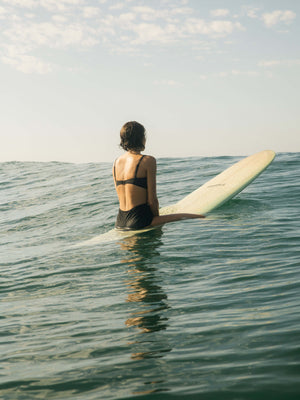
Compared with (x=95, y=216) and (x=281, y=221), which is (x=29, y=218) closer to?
(x=95, y=216)

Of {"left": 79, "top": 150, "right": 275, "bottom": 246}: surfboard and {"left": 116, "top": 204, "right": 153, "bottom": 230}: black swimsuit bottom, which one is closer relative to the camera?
{"left": 116, "top": 204, "right": 153, "bottom": 230}: black swimsuit bottom

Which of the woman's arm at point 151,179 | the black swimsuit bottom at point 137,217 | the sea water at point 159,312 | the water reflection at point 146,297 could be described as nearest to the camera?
the sea water at point 159,312

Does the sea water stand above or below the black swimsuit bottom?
below

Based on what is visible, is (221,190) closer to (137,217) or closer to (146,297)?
(137,217)

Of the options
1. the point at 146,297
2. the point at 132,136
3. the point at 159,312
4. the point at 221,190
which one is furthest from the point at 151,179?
the point at 159,312

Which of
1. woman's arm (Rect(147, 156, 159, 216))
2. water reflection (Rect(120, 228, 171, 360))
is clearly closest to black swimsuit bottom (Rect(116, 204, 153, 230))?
woman's arm (Rect(147, 156, 159, 216))

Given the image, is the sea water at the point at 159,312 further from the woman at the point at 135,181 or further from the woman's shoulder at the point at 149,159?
the woman's shoulder at the point at 149,159

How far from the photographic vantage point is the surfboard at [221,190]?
7.77 m

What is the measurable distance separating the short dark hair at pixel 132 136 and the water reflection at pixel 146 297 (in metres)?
1.20

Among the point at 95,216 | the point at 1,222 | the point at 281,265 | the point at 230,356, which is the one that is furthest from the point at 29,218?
the point at 230,356

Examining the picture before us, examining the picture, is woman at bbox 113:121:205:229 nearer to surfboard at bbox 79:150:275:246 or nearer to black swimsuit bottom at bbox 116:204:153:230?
black swimsuit bottom at bbox 116:204:153:230

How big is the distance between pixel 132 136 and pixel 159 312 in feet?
10.2

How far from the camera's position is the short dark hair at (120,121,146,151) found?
5862 mm

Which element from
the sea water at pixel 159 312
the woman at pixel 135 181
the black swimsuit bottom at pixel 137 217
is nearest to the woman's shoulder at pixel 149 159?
the woman at pixel 135 181
